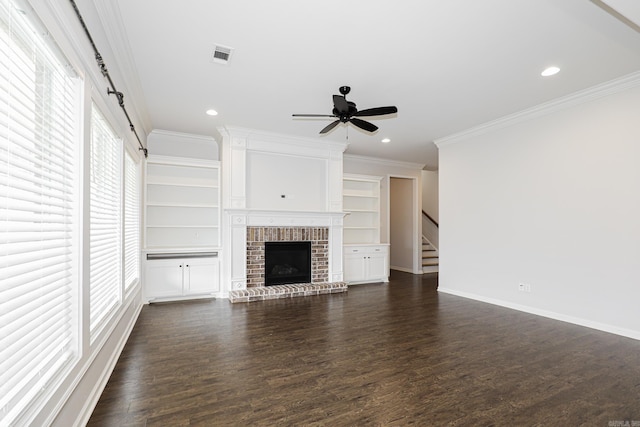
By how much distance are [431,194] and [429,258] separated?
7.23 ft

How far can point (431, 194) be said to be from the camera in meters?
9.62

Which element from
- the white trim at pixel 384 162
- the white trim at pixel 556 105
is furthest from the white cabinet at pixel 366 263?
the white trim at pixel 556 105

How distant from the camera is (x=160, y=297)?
5.04 metres

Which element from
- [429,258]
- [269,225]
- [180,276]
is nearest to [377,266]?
[429,258]

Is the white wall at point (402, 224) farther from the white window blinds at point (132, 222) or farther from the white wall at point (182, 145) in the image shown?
the white window blinds at point (132, 222)

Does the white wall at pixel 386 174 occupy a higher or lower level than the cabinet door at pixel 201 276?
higher

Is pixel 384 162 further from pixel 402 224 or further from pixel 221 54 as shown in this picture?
pixel 221 54

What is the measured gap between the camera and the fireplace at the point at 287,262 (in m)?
5.78

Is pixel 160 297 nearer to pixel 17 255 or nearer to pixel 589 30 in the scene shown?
pixel 17 255

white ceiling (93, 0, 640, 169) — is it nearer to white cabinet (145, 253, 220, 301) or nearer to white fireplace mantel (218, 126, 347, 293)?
white fireplace mantel (218, 126, 347, 293)

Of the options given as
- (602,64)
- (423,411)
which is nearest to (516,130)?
(602,64)

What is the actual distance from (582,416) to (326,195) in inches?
188

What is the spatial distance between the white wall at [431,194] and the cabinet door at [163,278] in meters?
7.26

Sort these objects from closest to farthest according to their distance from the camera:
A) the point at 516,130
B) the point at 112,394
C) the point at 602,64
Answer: the point at 112,394 < the point at 602,64 < the point at 516,130
